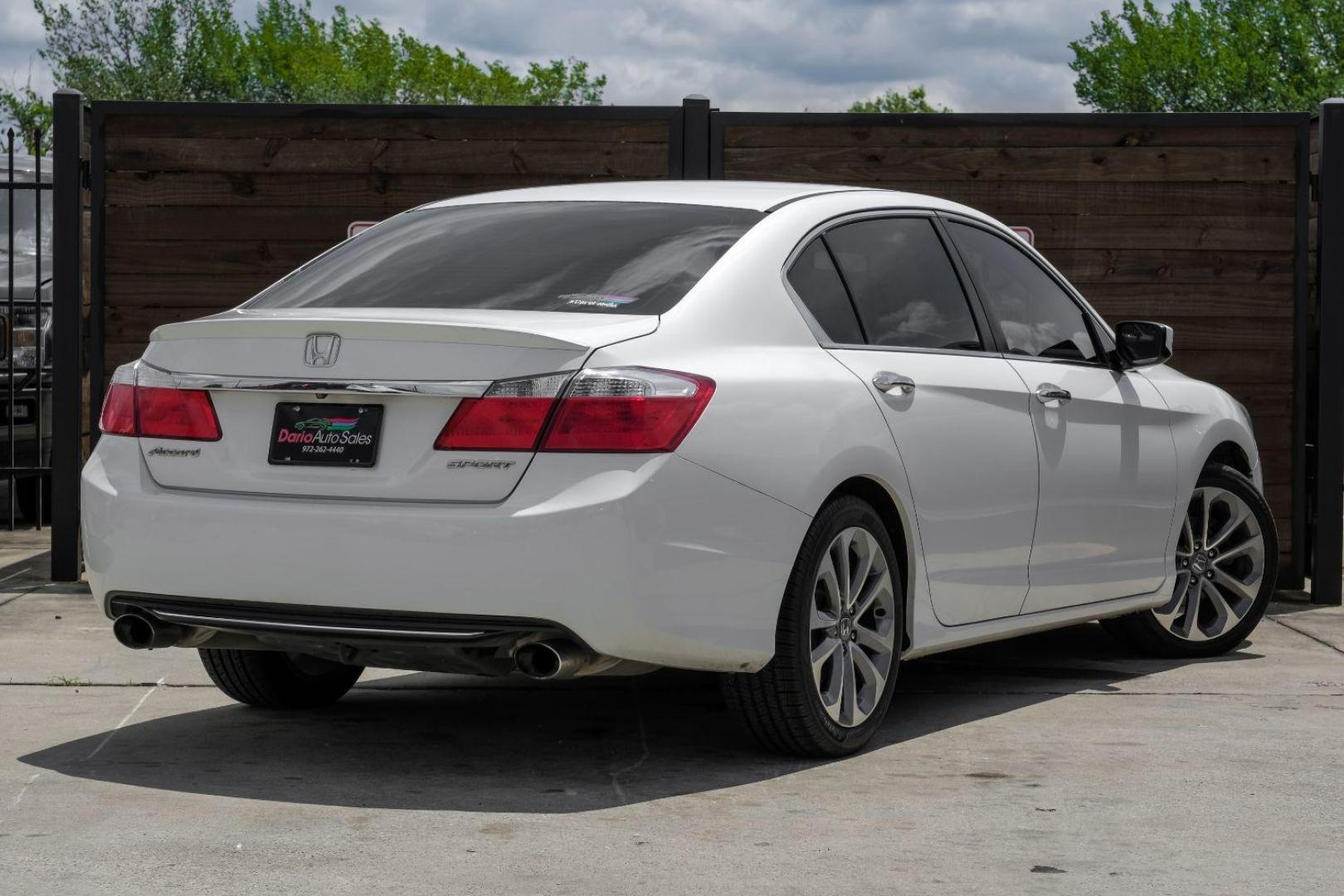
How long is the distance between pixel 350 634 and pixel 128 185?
5073 millimetres

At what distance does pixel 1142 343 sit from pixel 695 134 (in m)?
2.94

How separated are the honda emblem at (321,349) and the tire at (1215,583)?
376 cm

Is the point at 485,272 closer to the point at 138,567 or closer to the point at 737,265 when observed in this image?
the point at 737,265

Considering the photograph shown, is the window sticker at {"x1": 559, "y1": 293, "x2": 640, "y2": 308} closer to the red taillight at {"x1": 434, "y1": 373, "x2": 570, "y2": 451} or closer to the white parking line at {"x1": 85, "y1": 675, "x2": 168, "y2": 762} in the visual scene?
the red taillight at {"x1": 434, "y1": 373, "x2": 570, "y2": 451}

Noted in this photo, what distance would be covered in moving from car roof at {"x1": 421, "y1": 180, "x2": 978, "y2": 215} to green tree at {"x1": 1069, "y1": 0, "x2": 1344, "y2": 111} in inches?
2253

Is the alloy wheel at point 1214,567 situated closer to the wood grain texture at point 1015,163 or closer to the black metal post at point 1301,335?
the black metal post at point 1301,335

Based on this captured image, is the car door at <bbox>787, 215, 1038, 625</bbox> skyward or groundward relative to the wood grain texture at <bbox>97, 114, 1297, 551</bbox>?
groundward

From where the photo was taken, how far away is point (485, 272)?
5.46 meters

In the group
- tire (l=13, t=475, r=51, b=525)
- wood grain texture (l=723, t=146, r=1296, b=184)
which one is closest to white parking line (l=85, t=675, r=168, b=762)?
wood grain texture (l=723, t=146, r=1296, b=184)

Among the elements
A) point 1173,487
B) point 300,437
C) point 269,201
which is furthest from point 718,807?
point 269,201

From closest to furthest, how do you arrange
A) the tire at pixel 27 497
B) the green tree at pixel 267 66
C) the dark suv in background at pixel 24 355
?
1. the dark suv in background at pixel 24 355
2. the tire at pixel 27 497
3. the green tree at pixel 267 66

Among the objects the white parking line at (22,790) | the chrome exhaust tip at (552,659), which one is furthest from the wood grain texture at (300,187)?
the chrome exhaust tip at (552,659)

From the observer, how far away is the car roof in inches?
230

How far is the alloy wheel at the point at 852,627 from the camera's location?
→ 5.34m
